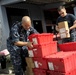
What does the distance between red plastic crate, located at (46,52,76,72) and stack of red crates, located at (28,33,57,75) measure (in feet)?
0.61

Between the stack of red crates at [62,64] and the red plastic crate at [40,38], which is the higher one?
the red plastic crate at [40,38]

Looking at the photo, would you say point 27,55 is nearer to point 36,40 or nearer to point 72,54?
point 36,40

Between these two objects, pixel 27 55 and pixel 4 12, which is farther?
pixel 4 12

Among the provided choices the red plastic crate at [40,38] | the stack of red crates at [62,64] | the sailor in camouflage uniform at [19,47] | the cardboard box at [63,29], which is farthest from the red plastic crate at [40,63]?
the cardboard box at [63,29]

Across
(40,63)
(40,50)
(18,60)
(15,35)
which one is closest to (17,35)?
(15,35)

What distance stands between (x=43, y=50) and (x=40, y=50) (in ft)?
0.21

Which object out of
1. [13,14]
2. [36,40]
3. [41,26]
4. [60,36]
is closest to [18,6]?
[13,14]

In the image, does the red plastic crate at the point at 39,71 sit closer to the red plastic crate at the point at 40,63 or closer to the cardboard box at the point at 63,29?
the red plastic crate at the point at 40,63

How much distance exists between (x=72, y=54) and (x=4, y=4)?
7.46 metres

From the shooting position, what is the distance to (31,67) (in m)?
5.25

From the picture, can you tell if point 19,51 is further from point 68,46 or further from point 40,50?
point 68,46

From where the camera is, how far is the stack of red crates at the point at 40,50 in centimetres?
491

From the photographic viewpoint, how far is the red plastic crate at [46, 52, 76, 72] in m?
4.43

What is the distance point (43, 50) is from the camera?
16.2 ft
